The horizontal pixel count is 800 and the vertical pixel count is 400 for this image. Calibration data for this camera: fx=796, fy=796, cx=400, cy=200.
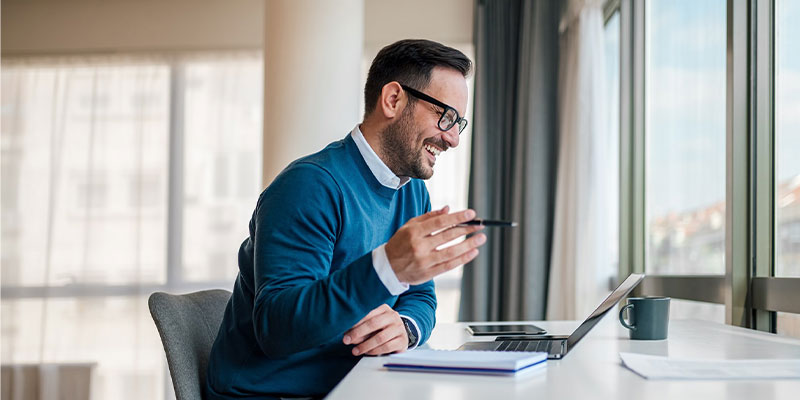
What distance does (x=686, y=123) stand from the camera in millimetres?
2838

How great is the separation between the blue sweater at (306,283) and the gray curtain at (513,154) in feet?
7.94

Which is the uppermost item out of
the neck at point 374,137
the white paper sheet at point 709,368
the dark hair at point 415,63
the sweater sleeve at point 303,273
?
the dark hair at point 415,63

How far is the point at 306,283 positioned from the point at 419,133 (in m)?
0.44

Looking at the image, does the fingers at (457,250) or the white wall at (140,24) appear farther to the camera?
the white wall at (140,24)

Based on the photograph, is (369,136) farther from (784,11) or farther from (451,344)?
(784,11)

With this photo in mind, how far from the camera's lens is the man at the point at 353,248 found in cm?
117

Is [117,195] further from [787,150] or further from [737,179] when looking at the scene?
[787,150]

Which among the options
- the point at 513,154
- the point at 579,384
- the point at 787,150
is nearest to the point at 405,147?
the point at 579,384

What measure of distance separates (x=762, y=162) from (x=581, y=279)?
1.33 m

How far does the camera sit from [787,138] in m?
2.09

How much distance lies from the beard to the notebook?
Answer: 466 millimetres

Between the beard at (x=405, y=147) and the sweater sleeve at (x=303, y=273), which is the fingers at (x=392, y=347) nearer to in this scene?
the sweater sleeve at (x=303, y=273)

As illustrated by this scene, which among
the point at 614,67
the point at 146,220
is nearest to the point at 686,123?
the point at 614,67

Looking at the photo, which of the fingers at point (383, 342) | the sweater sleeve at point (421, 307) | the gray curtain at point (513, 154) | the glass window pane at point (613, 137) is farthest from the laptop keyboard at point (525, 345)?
the gray curtain at point (513, 154)
